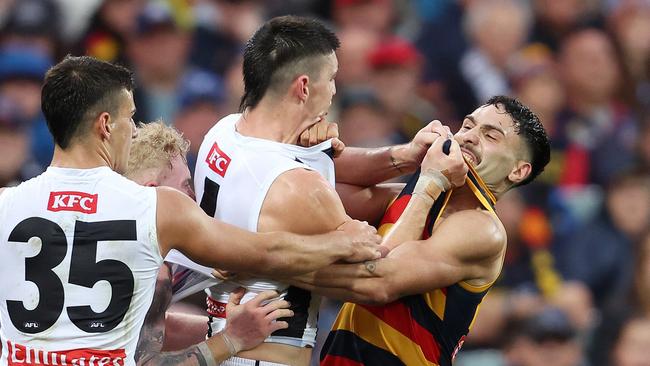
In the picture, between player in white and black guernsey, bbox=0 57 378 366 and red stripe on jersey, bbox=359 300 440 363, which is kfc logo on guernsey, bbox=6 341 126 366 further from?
red stripe on jersey, bbox=359 300 440 363

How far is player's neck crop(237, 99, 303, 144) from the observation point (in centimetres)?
534

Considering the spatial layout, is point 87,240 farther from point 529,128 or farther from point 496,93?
point 496,93

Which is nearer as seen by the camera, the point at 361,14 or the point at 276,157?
the point at 276,157

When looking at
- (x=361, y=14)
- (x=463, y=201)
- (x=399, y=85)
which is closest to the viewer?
(x=463, y=201)

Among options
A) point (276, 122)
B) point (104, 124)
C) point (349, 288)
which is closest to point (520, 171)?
point (349, 288)

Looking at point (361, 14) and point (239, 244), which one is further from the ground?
point (361, 14)

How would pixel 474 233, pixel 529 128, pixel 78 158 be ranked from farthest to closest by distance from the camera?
pixel 529 128 → pixel 474 233 → pixel 78 158

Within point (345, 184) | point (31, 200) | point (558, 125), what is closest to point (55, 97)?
point (31, 200)

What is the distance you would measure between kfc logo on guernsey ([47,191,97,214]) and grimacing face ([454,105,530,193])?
1.92 metres

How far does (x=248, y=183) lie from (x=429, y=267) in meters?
0.90

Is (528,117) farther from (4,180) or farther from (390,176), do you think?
(4,180)

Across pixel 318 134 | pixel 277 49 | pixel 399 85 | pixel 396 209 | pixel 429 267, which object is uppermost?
pixel 277 49

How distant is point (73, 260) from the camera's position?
480 centimetres

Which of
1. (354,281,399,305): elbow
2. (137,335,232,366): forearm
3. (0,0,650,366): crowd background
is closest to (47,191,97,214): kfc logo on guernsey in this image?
(137,335,232,366): forearm
